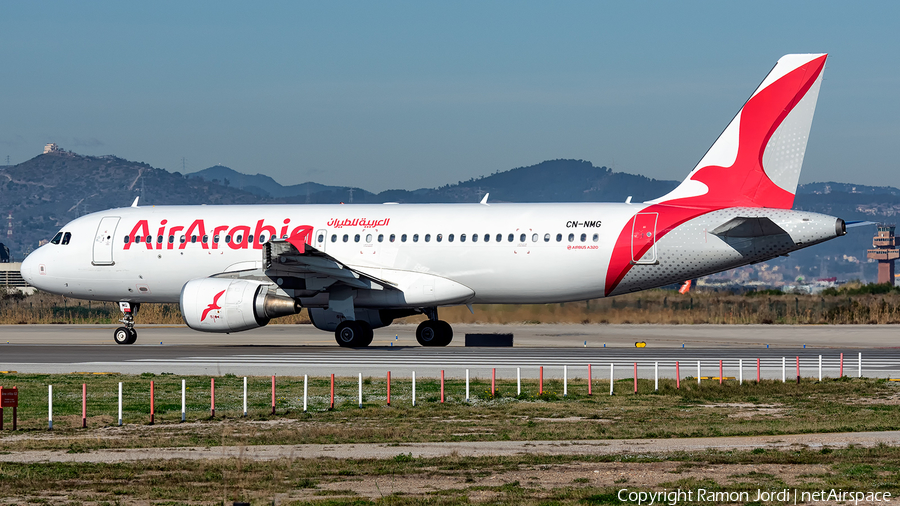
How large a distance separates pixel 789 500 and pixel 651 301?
43883mm

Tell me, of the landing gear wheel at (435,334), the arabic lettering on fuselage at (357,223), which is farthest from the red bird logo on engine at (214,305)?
the landing gear wheel at (435,334)

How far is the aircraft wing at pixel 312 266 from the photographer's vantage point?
114 ft

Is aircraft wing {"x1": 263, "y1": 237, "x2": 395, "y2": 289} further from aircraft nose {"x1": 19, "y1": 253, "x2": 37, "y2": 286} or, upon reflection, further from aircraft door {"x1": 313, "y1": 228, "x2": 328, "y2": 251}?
aircraft nose {"x1": 19, "y1": 253, "x2": 37, "y2": 286}

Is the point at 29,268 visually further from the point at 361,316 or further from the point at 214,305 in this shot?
the point at 361,316

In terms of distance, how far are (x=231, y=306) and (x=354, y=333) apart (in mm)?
4229

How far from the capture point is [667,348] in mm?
37812

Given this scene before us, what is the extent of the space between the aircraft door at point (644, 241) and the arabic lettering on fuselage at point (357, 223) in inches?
339

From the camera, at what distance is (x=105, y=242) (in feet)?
135

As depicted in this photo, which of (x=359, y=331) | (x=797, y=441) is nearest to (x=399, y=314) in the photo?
(x=359, y=331)

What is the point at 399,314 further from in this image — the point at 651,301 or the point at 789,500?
the point at 789,500

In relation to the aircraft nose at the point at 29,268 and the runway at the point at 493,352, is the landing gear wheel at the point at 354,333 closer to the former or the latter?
the runway at the point at 493,352

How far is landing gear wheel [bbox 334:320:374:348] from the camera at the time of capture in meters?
37.4

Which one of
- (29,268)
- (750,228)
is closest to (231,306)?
(29,268)

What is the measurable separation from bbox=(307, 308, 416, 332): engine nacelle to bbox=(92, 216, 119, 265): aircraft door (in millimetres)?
8070
